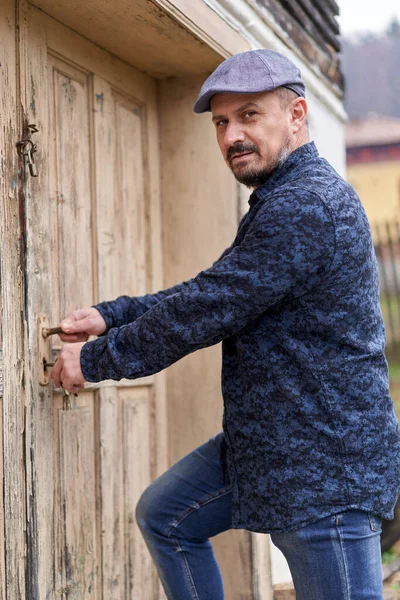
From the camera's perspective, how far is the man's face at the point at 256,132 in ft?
8.08

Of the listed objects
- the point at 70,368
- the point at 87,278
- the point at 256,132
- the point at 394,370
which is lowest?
the point at 394,370

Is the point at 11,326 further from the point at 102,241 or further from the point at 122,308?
the point at 102,241

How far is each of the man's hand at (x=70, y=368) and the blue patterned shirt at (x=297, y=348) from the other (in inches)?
1.5

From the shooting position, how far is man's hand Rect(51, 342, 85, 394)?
2395 millimetres

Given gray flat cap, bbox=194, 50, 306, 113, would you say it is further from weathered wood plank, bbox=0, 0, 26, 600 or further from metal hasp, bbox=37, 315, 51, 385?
metal hasp, bbox=37, 315, 51, 385

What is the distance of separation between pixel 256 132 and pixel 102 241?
1.11m

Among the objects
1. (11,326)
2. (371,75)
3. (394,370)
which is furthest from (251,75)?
(371,75)

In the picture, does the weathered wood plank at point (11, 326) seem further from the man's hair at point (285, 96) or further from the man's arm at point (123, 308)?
the man's hair at point (285, 96)

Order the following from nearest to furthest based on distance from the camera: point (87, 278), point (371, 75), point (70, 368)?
point (70, 368) → point (87, 278) → point (371, 75)

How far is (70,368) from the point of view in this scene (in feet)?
7.89

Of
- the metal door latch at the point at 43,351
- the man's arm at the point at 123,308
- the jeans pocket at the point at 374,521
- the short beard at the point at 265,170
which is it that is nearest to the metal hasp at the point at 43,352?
the metal door latch at the point at 43,351

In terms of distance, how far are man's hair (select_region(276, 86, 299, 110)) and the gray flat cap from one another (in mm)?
15

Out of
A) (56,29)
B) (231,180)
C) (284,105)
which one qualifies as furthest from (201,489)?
(56,29)

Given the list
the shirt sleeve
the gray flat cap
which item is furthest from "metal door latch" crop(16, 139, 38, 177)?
the shirt sleeve
